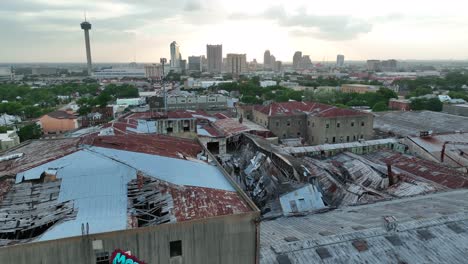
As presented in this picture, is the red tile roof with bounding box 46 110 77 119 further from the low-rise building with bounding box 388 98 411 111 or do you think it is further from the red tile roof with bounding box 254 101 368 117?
the low-rise building with bounding box 388 98 411 111

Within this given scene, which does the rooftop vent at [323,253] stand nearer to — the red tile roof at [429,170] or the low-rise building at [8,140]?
the red tile roof at [429,170]

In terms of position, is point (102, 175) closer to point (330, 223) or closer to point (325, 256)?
point (325, 256)

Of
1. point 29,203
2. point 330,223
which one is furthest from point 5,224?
point 330,223

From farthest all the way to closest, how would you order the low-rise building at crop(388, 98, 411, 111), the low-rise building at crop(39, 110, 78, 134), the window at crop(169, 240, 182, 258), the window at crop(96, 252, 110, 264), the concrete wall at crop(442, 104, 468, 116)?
the low-rise building at crop(388, 98, 411, 111) → the low-rise building at crop(39, 110, 78, 134) → the concrete wall at crop(442, 104, 468, 116) → the window at crop(169, 240, 182, 258) → the window at crop(96, 252, 110, 264)

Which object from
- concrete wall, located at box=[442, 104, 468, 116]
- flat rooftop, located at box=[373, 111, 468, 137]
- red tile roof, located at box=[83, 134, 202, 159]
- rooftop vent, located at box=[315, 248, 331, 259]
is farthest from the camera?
concrete wall, located at box=[442, 104, 468, 116]

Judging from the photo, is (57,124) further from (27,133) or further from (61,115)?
(27,133)

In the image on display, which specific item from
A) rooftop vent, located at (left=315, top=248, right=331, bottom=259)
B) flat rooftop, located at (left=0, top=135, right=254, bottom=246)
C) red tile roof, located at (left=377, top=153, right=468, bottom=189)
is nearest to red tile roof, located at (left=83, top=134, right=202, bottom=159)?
flat rooftop, located at (left=0, top=135, right=254, bottom=246)

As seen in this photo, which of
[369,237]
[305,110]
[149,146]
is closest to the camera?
[369,237]

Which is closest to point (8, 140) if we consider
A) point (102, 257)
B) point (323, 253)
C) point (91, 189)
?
point (91, 189)
